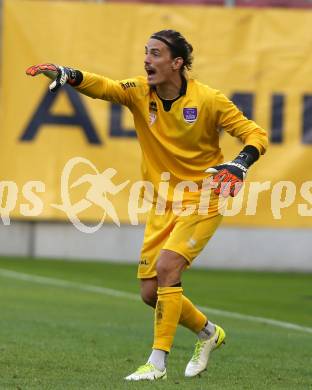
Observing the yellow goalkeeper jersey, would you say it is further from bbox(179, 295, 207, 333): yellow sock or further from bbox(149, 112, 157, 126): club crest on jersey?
bbox(179, 295, 207, 333): yellow sock

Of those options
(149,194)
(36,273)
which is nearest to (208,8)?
(36,273)

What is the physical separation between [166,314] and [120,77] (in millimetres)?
10987

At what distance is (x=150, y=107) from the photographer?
8125 millimetres

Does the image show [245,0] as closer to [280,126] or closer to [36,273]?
[280,126]

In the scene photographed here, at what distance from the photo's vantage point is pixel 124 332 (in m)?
10.9

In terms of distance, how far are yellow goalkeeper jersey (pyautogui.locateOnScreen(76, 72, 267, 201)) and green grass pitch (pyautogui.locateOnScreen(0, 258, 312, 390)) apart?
4.42 ft

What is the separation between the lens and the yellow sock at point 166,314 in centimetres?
783

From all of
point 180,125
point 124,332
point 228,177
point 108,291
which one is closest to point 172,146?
point 180,125

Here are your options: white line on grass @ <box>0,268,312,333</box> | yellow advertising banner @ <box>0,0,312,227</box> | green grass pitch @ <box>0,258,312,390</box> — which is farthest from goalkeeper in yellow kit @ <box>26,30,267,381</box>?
yellow advertising banner @ <box>0,0,312,227</box>

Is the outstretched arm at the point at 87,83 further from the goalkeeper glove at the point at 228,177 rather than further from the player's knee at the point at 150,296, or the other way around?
the player's knee at the point at 150,296

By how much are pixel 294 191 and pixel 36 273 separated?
4.16m

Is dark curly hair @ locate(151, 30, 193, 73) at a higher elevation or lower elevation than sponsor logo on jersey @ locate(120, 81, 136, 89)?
higher

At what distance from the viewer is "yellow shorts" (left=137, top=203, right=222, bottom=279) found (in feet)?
26.0

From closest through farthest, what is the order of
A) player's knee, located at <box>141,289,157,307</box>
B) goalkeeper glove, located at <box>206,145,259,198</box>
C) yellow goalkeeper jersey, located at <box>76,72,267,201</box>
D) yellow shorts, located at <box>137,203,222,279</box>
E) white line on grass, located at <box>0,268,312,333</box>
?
goalkeeper glove, located at <box>206,145,259,198</box>
yellow shorts, located at <box>137,203,222,279</box>
yellow goalkeeper jersey, located at <box>76,72,267,201</box>
player's knee, located at <box>141,289,157,307</box>
white line on grass, located at <box>0,268,312,333</box>
